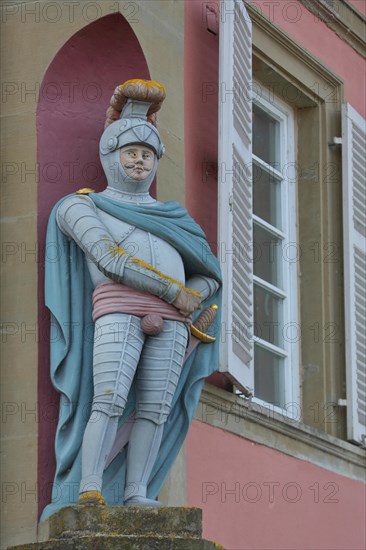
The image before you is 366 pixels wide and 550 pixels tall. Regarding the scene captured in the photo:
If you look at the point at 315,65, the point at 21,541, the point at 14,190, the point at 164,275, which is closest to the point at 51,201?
the point at 14,190

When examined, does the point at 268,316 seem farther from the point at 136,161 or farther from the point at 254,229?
the point at 136,161

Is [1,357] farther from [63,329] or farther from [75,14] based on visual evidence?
[75,14]

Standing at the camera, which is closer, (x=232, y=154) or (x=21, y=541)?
(x=21, y=541)

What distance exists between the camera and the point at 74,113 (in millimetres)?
10688

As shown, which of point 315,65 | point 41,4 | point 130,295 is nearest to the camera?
point 130,295

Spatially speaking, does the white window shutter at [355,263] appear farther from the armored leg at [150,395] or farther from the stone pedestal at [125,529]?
the stone pedestal at [125,529]

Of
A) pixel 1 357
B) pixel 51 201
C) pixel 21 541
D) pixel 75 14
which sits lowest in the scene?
pixel 21 541

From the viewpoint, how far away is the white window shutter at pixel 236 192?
1113cm

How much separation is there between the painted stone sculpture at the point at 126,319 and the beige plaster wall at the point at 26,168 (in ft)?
0.59

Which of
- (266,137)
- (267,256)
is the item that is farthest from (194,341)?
(266,137)

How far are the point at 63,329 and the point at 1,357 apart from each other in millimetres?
372

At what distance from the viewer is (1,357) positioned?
33.7ft

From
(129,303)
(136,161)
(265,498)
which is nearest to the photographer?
(129,303)

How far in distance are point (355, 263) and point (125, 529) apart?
3646 mm
